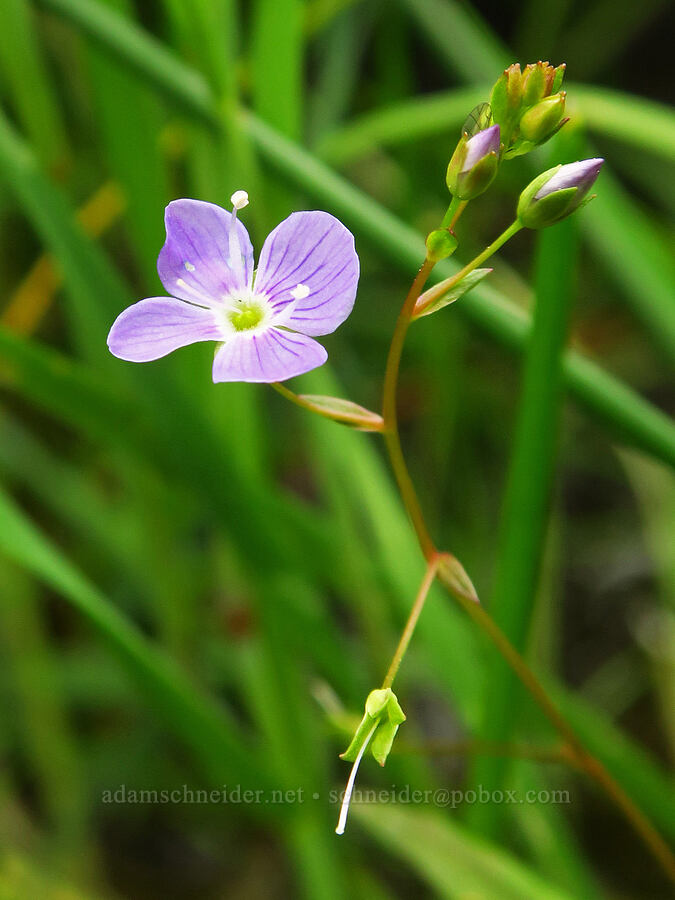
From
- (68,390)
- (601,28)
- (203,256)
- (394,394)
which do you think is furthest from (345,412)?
(601,28)

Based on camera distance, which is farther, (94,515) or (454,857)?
(94,515)

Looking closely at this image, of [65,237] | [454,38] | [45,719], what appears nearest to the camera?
[65,237]

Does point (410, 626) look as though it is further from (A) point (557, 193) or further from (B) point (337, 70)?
(B) point (337, 70)

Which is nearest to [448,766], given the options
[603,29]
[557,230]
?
[557,230]

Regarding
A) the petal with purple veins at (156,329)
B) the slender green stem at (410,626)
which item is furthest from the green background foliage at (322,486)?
the petal with purple veins at (156,329)

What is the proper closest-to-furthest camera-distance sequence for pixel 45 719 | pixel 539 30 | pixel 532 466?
pixel 532 466
pixel 45 719
pixel 539 30

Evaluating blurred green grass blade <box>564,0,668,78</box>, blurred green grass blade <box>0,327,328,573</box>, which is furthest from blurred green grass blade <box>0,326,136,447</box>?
Answer: blurred green grass blade <box>564,0,668,78</box>

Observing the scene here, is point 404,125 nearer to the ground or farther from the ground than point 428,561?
farther from the ground
